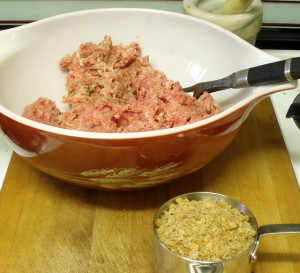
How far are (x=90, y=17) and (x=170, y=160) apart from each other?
1.64 feet

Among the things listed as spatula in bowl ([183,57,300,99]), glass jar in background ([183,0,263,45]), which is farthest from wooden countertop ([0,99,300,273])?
glass jar in background ([183,0,263,45])

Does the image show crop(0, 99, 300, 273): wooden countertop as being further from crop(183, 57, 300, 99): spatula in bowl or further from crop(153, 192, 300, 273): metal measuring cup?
crop(183, 57, 300, 99): spatula in bowl

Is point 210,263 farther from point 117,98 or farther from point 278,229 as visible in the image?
point 117,98

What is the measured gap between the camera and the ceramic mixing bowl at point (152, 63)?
86 cm

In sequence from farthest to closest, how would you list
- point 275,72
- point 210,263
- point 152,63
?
point 152,63 < point 275,72 < point 210,263

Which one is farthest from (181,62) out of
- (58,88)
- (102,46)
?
(58,88)

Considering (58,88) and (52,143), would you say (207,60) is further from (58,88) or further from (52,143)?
(52,143)

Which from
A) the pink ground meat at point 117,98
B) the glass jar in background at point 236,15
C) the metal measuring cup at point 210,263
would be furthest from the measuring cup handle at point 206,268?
the glass jar in background at point 236,15

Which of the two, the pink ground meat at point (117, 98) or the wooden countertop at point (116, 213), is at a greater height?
the pink ground meat at point (117, 98)

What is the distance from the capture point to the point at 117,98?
45.6 inches

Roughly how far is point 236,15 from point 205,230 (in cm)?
65

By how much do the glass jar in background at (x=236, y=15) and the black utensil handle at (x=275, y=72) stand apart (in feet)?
1.14

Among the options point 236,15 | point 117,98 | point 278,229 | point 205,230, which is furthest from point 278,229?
point 236,15

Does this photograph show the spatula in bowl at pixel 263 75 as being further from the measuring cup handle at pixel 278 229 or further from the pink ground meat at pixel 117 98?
the measuring cup handle at pixel 278 229
